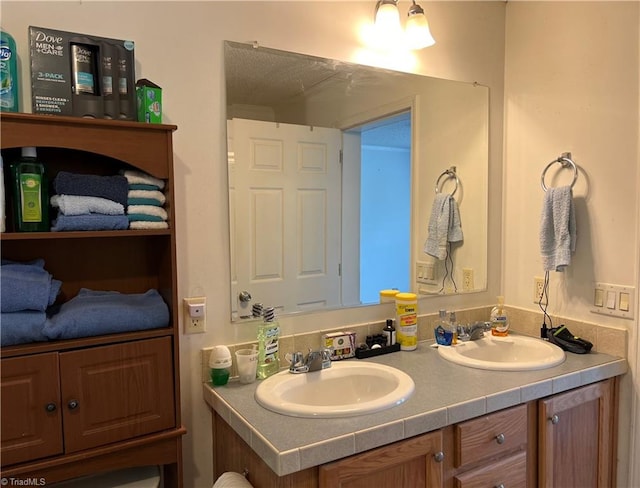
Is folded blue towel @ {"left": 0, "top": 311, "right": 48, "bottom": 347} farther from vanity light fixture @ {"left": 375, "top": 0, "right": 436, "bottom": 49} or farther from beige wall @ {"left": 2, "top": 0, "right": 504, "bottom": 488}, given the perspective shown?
vanity light fixture @ {"left": 375, "top": 0, "right": 436, "bottom": 49}

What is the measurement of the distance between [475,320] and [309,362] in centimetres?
98

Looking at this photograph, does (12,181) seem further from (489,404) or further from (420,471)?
(489,404)

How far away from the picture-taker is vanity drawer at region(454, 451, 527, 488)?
1447 mm

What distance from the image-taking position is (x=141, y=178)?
134 centimetres

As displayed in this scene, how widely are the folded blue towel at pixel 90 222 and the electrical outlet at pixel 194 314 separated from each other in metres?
0.37

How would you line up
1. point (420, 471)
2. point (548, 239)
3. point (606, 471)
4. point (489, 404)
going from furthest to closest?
point (548, 239)
point (606, 471)
point (489, 404)
point (420, 471)

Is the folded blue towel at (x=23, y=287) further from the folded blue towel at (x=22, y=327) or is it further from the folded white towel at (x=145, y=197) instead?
the folded white towel at (x=145, y=197)

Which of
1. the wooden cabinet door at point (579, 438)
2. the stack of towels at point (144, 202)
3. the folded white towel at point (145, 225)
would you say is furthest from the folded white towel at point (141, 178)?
the wooden cabinet door at point (579, 438)

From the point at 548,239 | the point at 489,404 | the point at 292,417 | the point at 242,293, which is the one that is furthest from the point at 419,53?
the point at 292,417

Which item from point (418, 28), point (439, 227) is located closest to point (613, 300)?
point (439, 227)

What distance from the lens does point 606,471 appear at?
1.80m

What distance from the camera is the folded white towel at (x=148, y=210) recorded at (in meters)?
1.31

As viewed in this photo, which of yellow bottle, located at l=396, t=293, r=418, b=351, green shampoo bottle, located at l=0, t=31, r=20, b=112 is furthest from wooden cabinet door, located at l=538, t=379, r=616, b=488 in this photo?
green shampoo bottle, located at l=0, t=31, r=20, b=112

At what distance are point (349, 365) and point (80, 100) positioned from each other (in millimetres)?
1191
